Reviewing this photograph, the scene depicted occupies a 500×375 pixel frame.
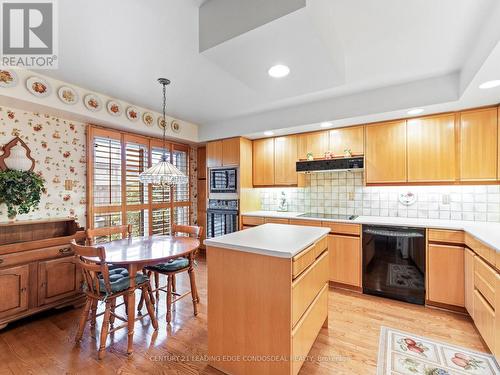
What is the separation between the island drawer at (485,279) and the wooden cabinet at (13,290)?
13.2 ft

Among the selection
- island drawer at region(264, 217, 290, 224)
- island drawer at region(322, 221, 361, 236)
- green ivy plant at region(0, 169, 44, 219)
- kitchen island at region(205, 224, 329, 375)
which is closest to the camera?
kitchen island at region(205, 224, 329, 375)

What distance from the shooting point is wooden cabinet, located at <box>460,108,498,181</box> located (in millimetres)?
2502

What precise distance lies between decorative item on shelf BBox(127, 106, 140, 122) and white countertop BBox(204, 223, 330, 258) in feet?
8.29

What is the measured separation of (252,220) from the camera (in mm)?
3846

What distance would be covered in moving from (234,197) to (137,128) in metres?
1.83

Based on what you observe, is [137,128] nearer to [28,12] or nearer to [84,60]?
[84,60]

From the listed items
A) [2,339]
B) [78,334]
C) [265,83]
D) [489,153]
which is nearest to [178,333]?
[78,334]

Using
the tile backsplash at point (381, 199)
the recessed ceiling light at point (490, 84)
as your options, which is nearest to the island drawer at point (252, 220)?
the tile backsplash at point (381, 199)

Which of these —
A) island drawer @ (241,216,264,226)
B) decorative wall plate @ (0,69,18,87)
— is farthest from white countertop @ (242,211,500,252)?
decorative wall plate @ (0,69,18,87)

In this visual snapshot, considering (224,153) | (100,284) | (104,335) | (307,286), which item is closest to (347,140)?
(224,153)

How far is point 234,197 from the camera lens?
4.01 metres

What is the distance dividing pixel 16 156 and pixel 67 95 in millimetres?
847

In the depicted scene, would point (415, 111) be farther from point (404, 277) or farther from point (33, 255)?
point (33, 255)

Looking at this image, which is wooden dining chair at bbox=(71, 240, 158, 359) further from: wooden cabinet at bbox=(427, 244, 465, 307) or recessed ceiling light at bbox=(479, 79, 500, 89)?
recessed ceiling light at bbox=(479, 79, 500, 89)
